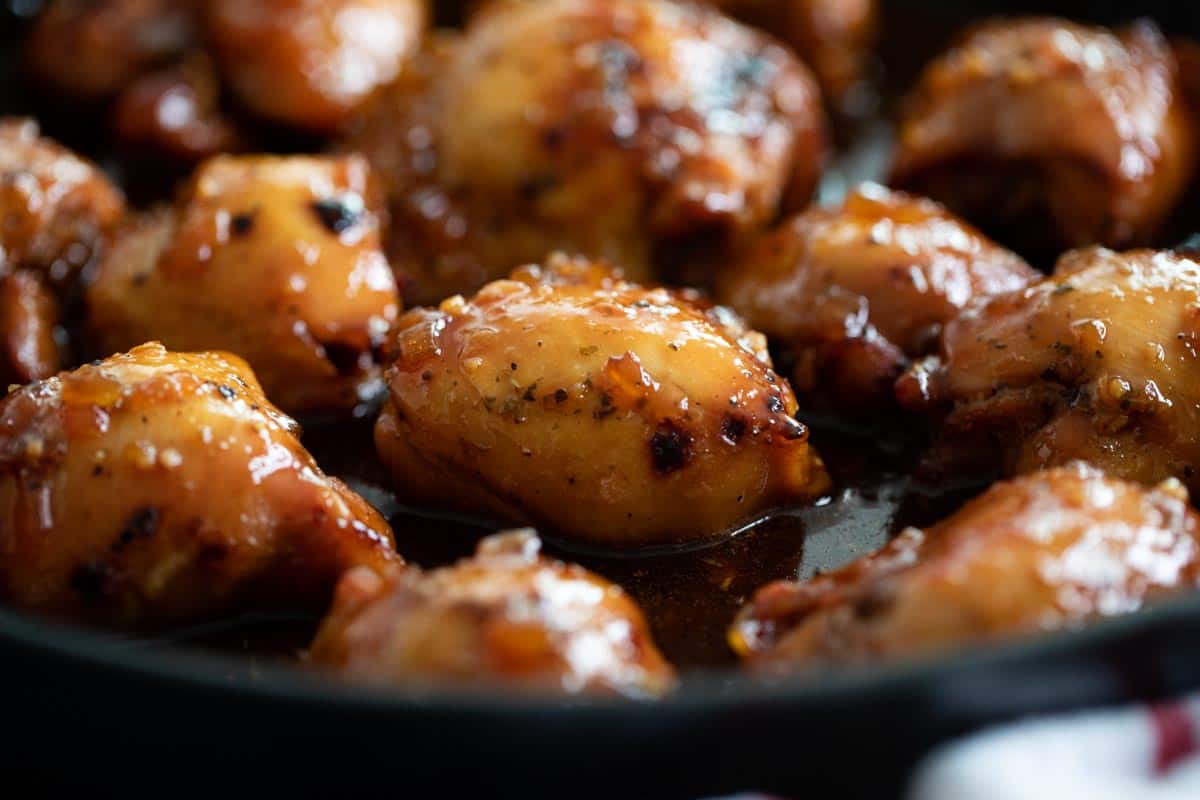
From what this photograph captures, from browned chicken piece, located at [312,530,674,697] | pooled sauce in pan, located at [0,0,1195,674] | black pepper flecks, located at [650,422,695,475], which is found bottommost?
pooled sauce in pan, located at [0,0,1195,674]

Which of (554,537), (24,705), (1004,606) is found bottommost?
(554,537)

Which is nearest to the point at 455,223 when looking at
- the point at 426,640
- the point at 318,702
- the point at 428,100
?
the point at 428,100

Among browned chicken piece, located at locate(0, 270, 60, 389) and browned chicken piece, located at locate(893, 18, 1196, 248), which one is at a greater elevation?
browned chicken piece, located at locate(893, 18, 1196, 248)

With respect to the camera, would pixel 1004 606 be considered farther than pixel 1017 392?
No

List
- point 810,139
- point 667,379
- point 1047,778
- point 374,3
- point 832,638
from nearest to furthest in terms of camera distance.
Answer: point 1047,778 → point 832,638 → point 667,379 → point 810,139 → point 374,3

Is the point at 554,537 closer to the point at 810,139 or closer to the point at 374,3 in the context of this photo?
the point at 810,139

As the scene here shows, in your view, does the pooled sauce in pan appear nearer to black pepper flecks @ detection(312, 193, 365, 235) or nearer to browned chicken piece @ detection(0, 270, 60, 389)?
black pepper flecks @ detection(312, 193, 365, 235)

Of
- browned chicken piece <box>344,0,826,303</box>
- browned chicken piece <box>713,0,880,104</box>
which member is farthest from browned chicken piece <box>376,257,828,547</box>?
browned chicken piece <box>713,0,880,104</box>
